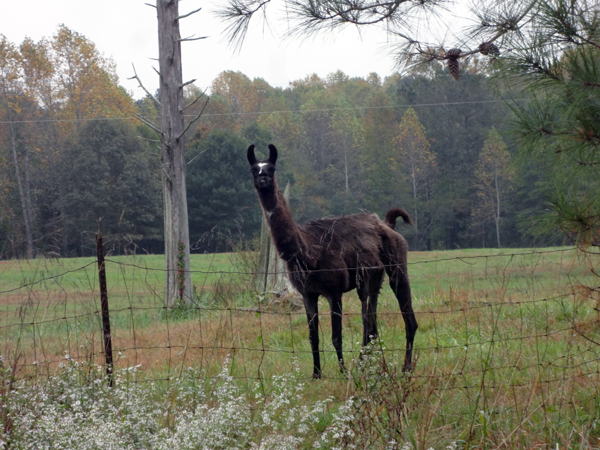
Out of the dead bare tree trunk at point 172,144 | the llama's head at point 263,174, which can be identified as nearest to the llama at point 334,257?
the llama's head at point 263,174

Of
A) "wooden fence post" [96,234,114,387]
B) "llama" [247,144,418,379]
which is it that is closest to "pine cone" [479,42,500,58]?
"llama" [247,144,418,379]

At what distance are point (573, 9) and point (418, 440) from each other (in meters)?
3.35

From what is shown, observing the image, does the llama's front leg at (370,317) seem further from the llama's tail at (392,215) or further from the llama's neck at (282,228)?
the llama's tail at (392,215)

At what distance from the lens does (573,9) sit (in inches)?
176

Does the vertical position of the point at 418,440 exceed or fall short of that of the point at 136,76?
it falls short

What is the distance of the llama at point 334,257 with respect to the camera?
6035 millimetres

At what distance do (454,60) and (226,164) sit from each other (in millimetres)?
32476

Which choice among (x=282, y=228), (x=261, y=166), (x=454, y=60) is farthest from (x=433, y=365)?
(x=454, y=60)

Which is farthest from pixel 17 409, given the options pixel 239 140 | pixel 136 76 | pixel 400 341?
pixel 239 140

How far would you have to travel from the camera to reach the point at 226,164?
123 ft

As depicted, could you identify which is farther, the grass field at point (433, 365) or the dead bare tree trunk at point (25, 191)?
the dead bare tree trunk at point (25, 191)

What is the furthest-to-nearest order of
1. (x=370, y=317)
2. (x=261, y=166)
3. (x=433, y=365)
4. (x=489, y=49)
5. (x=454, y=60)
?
(x=370, y=317) → (x=261, y=166) → (x=433, y=365) → (x=454, y=60) → (x=489, y=49)

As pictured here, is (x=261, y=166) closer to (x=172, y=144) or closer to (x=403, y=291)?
(x=403, y=291)

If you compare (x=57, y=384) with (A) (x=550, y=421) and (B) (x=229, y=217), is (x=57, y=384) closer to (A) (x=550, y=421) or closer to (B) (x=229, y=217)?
(A) (x=550, y=421)
